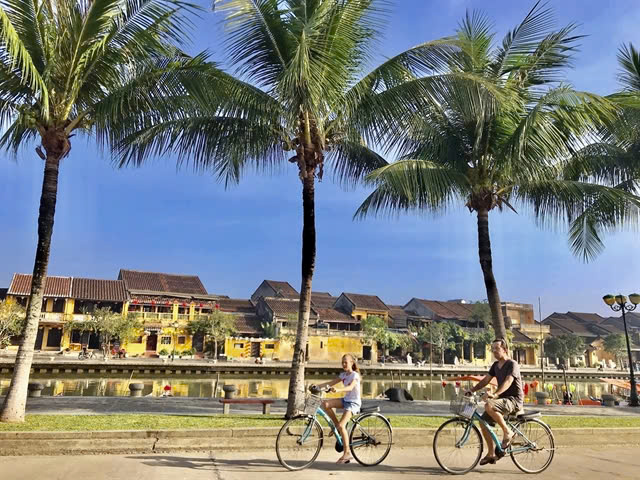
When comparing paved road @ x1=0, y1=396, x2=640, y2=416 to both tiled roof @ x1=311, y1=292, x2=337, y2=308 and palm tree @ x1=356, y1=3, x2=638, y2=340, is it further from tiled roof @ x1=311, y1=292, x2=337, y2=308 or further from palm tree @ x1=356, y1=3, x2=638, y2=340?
tiled roof @ x1=311, y1=292, x2=337, y2=308

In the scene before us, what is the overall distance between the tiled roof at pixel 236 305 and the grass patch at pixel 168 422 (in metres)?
43.9

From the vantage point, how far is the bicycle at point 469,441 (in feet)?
19.6

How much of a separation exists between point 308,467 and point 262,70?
7.01 meters

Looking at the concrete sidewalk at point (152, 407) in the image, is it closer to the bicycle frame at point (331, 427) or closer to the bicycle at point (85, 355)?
the bicycle frame at point (331, 427)

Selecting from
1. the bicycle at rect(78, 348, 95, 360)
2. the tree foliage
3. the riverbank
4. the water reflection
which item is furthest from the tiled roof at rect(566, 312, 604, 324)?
the tree foliage

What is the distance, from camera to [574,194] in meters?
11.9

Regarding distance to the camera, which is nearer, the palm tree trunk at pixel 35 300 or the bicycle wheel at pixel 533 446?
the bicycle wheel at pixel 533 446

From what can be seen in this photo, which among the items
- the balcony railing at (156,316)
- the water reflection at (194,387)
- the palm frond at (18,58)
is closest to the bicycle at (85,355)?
the water reflection at (194,387)

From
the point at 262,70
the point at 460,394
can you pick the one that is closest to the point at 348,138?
the point at 262,70

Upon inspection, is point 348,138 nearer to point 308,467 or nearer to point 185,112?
point 185,112

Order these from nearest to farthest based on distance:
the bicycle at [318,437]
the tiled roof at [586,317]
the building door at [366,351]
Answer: the bicycle at [318,437], the building door at [366,351], the tiled roof at [586,317]

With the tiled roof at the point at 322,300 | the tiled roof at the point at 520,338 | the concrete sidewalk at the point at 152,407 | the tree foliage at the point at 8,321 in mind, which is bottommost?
the concrete sidewalk at the point at 152,407

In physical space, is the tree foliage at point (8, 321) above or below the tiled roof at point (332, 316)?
below

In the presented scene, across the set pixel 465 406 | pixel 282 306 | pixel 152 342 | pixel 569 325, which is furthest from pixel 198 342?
pixel 569 325
